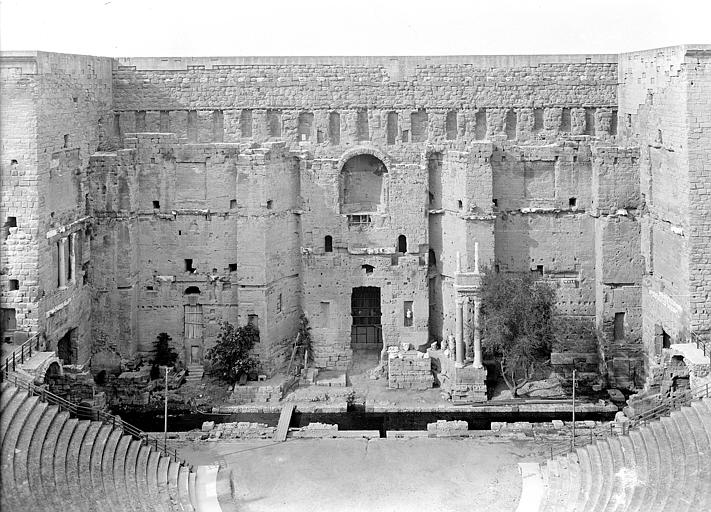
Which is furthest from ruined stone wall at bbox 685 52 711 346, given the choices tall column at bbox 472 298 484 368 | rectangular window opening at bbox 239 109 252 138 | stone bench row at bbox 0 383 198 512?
stone bench row at bbox 0 383 198 512

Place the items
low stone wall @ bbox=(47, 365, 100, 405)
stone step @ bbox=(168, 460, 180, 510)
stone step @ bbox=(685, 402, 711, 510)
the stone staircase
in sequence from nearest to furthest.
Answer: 1. stone step @ bbox=(685, 402, 711, 510)
2. stone step @ bbox=(168, 460, 180, 510)
3. low stone wall @ bbox=(47, 365, 100, 405)
4. the stone staircase

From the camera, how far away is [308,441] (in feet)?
92.9

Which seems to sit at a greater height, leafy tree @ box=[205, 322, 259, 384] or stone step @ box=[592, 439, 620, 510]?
leafy tree @ box=[205, 322, 259, 384]

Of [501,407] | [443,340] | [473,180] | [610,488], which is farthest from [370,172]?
[610,488]

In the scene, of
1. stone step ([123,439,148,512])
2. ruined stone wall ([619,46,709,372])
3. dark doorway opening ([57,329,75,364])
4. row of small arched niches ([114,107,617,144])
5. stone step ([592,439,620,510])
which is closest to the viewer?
stone step ([123,439,148,512])

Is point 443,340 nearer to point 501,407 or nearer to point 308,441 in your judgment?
point 501,407

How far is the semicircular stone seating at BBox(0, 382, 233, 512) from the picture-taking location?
21000 mm

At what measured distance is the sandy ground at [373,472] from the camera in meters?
24.2

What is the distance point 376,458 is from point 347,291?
8.33 metres

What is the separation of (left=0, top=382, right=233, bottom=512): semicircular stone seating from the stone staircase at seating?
26.3 ft

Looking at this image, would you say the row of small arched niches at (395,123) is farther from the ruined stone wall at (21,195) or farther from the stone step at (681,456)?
the stone step at (681,456)

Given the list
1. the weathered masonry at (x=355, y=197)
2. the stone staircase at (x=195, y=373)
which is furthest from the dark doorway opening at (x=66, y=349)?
the stone staircase at (x=195, y=373)

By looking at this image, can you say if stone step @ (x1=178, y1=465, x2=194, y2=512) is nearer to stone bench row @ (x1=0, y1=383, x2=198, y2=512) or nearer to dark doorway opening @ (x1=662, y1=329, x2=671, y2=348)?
stone bench row @ (x1=0, y1=383, x2=198, y2=512)

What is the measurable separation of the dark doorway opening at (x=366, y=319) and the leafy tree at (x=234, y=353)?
394 cm
